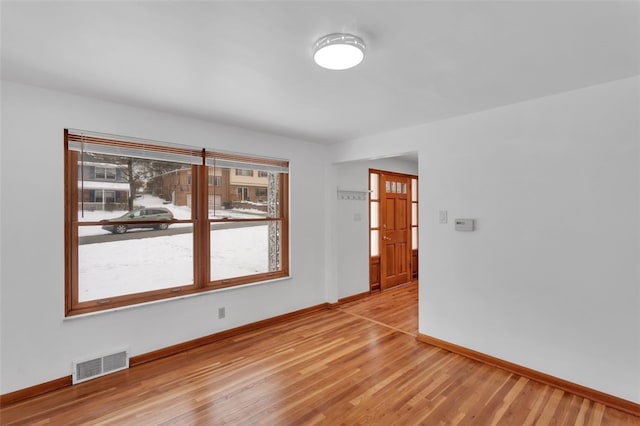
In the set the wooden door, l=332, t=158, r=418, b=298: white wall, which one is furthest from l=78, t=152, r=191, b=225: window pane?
the wooden door

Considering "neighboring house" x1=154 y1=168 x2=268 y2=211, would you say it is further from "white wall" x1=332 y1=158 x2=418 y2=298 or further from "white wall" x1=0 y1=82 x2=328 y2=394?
"white wall" x1=332 y1=158 x2=418 y2=298

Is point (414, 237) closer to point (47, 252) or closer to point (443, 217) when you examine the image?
point (443, 217)

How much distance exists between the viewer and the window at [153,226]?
8.88 feet

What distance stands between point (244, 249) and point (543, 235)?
3129 millimetres

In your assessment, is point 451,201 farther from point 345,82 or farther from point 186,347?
point 186,347

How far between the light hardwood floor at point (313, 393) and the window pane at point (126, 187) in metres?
1.41

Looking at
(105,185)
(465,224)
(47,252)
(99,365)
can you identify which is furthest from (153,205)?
(465,224)

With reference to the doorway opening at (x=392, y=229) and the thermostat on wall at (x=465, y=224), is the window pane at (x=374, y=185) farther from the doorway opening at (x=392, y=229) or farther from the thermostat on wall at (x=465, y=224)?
the thermostat on wall at (x=465, y=224)

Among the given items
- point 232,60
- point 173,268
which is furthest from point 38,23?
point 173,268

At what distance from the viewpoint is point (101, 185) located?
281cm

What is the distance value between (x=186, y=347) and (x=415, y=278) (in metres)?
4.54

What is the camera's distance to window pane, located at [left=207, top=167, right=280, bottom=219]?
3523 mm

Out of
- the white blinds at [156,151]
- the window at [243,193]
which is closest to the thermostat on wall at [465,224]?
the white blinds at [156,151]

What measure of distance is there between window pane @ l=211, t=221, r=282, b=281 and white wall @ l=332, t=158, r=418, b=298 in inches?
40.3
